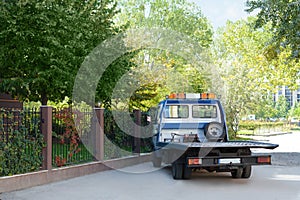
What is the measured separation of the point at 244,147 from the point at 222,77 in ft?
87.6

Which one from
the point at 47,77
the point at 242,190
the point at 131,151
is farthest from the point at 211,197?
the point at 47,77

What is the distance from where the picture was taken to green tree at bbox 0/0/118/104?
17359 millimetres

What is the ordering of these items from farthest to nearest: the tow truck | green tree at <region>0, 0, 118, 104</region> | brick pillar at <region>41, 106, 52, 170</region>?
green tree at <region>0, 0, 118, 104</region>, brick pillar at <region>41, 106, 52, 170</region>, the tow truck

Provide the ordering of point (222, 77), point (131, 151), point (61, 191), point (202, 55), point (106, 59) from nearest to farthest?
1. point (61, 191)
2. point (131, 151)
3. point (106, 59)
4. point (222, 77)
5. point (202, 55)

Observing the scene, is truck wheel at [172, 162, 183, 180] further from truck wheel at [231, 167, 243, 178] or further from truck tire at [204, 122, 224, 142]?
truck tire at [204, 122, 224, 142]

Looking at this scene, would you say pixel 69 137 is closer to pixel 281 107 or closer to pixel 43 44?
pixel 43 44

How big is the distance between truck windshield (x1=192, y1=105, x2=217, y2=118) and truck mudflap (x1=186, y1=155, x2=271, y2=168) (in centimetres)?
307

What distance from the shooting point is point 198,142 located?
12.5 metres

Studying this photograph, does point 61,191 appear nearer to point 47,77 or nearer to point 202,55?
point 47,77

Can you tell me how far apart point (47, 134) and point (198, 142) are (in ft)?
13.9

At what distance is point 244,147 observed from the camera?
10695mm

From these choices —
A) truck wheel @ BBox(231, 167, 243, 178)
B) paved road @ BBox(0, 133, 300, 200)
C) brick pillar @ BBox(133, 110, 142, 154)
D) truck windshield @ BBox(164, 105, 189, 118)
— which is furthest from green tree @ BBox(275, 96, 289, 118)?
truck wheel @ BBox(231, 167, 243, 178)

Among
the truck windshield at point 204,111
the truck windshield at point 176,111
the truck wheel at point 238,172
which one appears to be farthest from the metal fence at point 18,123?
the truck wheel at point 238,172

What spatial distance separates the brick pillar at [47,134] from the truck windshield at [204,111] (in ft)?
15.3
